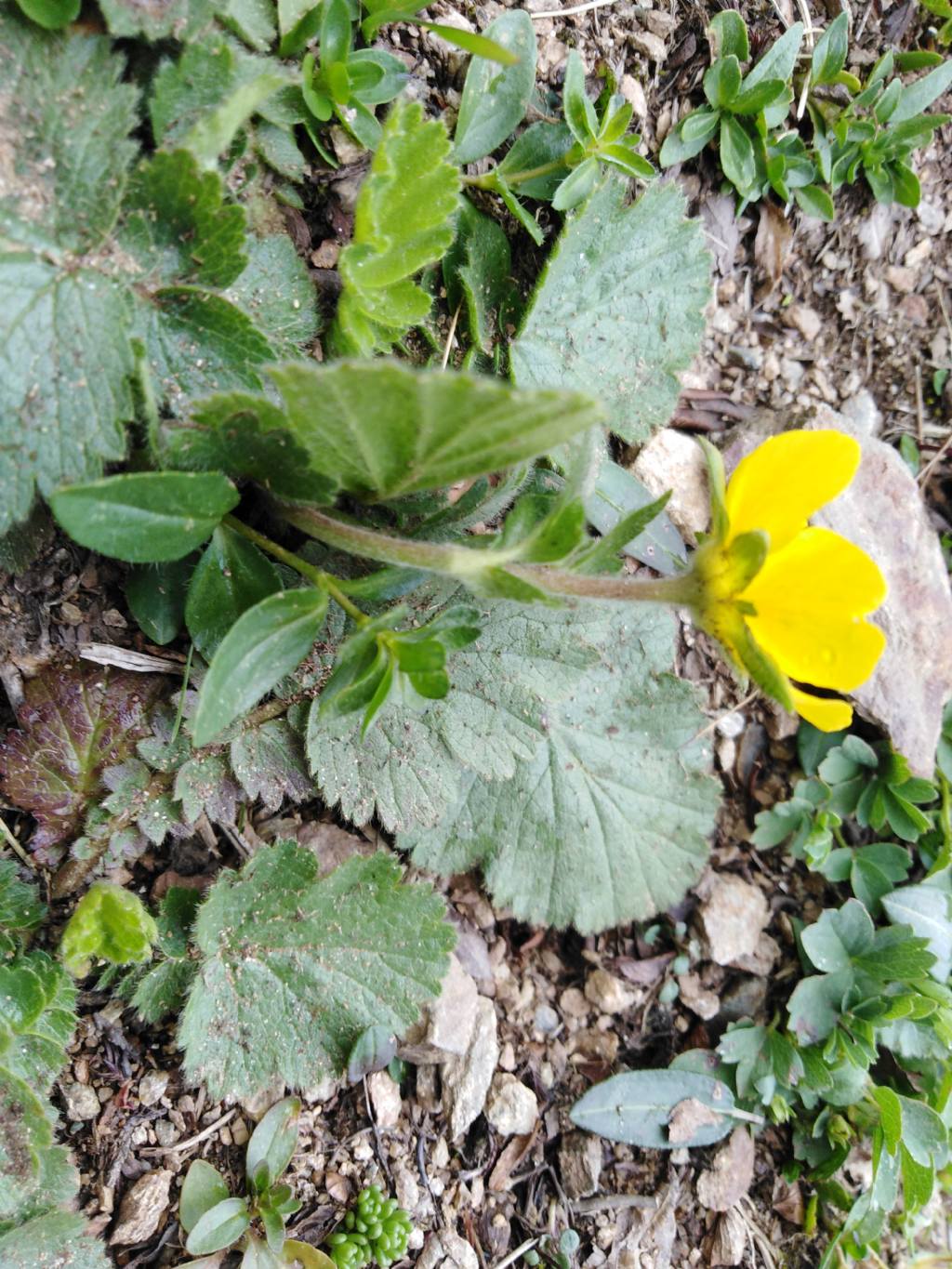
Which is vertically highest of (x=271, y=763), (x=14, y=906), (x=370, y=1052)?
(x=271, y=763)

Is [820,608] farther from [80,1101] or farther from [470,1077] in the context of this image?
[80,1101]

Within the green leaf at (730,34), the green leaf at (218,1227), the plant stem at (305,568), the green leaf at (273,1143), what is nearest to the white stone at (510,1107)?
the green leaf at (273,1143)

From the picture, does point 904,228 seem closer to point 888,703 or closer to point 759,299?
point 759,299

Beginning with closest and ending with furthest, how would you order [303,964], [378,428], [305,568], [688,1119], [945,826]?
[378,428] → [305,568] → [303,964] → [688,1119] → [945,826]

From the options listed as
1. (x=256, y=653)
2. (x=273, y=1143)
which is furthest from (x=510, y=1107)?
(x=256, y=653)

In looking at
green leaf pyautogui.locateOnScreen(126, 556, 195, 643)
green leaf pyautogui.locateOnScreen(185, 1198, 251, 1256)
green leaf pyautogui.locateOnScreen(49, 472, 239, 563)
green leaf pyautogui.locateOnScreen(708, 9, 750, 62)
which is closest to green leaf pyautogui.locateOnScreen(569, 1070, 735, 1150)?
green leaf pyautogui.locateOnScreen(185, 1198, 251, 1256)

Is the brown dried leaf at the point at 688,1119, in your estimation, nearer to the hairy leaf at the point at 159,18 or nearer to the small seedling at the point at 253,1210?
the small seedling at the point at 253,1210

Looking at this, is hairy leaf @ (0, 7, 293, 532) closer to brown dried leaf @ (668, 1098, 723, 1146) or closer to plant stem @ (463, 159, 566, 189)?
plant stem @ (463, 159, 566, 189)
